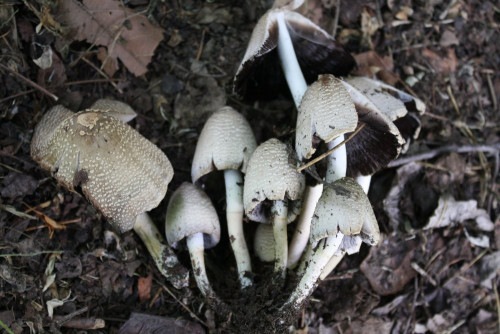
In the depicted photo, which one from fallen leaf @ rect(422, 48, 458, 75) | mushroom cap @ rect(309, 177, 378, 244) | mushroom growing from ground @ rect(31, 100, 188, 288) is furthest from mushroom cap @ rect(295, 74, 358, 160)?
fallen leaf @ rect(422, 48, 458, 75)

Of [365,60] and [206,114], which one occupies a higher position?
[206,114]

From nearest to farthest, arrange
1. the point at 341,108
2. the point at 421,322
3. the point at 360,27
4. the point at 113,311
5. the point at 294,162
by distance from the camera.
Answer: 1. the point at 341,108
2. the point at 294,162
3. the point at 113,311
4. the point at 421,322
5. the point at 360,27

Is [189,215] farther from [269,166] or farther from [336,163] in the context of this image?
[336,163]

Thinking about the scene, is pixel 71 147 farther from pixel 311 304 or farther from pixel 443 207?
pixel 443 207

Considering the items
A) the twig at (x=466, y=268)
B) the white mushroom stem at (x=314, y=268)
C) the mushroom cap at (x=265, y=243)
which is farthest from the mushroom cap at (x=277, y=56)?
the twig at (x=466, y=268)

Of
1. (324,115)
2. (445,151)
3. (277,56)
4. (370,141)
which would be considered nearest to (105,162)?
(324,115)

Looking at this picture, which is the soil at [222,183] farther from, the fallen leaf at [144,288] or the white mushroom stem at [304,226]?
the white mushroom stem at [304,226]

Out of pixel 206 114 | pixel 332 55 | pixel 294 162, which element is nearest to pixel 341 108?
pixel 294 162
